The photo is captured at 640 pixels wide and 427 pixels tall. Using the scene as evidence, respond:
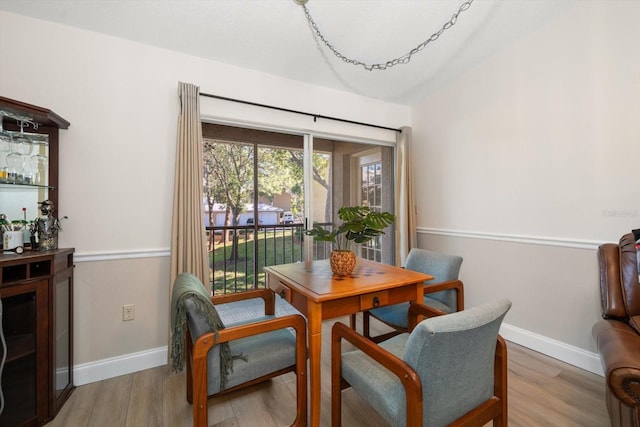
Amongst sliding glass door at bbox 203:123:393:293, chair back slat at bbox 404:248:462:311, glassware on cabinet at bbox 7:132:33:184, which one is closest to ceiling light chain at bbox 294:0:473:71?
sliding glass door at bbox 203:123:393:293

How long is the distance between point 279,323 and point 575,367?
90.3 inches

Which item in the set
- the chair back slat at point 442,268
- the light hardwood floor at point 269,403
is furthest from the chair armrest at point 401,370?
the chair back slat at point 442,268

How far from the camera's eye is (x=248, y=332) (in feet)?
4.45

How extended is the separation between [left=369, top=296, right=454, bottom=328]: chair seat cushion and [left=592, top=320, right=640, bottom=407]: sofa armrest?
2.94 feet

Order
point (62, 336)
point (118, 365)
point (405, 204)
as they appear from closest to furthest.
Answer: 1. point (62, 336)
2. point (118, 365)
3. point (405, 204)

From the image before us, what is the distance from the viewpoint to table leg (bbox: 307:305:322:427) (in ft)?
4.66

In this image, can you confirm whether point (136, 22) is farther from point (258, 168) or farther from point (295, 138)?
point (258, 168)

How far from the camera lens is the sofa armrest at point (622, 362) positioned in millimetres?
1047

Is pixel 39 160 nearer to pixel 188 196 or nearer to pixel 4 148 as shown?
pixel 4 148

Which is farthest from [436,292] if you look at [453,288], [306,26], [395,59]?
[306,26]

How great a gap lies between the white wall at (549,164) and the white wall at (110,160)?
8.63 ft

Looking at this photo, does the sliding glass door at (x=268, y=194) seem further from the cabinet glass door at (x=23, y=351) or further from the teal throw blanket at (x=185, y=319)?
the cabinet glass door at (x=23, y=351)

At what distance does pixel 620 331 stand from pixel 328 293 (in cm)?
148

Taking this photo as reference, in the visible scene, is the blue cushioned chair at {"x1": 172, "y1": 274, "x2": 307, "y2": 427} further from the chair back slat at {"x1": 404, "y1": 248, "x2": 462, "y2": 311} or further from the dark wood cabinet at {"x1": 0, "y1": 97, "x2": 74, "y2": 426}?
the chair back slat at {"x1": 404, "y1": 248, "x2": 462, "y2": 311}
